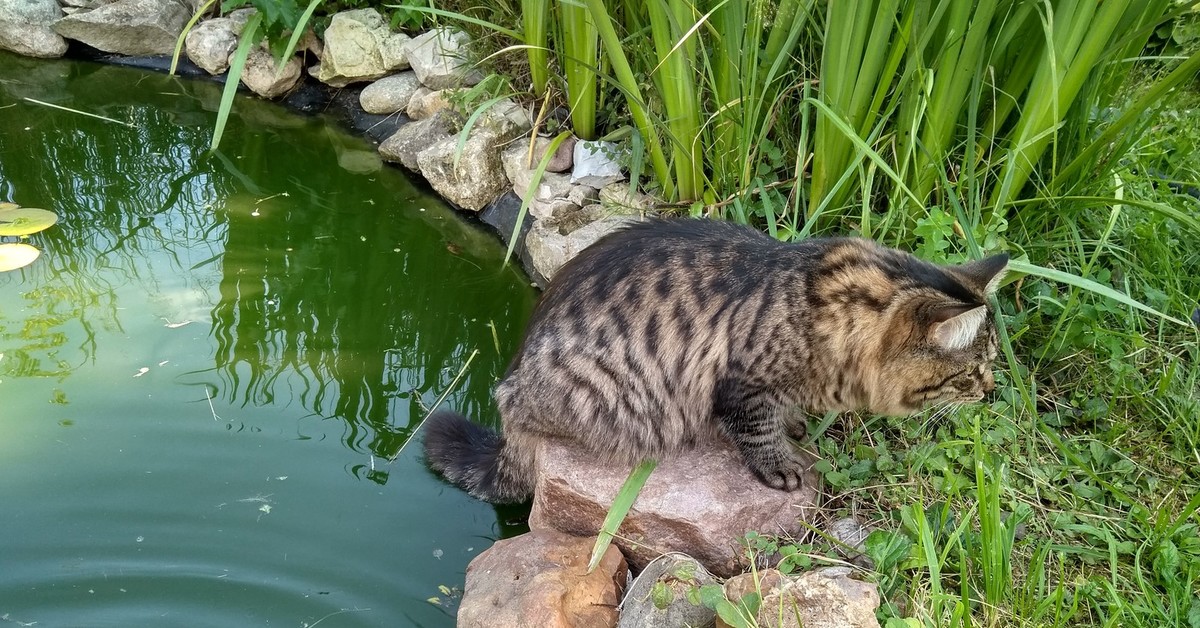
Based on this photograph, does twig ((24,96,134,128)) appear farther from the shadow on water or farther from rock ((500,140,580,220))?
rock ((500,140,580,220))

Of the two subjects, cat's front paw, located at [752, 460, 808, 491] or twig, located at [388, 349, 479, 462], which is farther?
twig, located at [388, 349, 479, 462]

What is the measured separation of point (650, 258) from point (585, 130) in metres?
1.68

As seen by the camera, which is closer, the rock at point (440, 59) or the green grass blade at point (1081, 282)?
the green grass blade at point (1081, 282)

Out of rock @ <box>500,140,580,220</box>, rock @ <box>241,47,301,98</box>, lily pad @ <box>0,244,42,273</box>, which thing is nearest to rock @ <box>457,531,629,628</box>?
rock @ <box>500,140,580,220</box>

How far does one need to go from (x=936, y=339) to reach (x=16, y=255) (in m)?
3.76

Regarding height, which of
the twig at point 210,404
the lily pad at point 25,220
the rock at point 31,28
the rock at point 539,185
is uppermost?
the rock at point 31,28

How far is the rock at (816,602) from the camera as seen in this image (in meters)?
1.99

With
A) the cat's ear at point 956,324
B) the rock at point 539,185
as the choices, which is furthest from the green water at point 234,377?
the cat's ear at point 956,324

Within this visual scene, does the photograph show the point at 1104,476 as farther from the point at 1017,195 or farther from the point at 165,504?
the point at 165,504

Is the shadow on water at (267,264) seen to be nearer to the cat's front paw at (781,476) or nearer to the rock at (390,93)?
the rock at (390,93)

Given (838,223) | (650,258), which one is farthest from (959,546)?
(838,223)

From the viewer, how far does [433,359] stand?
347 centimetres

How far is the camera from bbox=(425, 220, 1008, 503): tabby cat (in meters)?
2.38

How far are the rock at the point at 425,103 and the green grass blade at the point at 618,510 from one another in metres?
2.83
